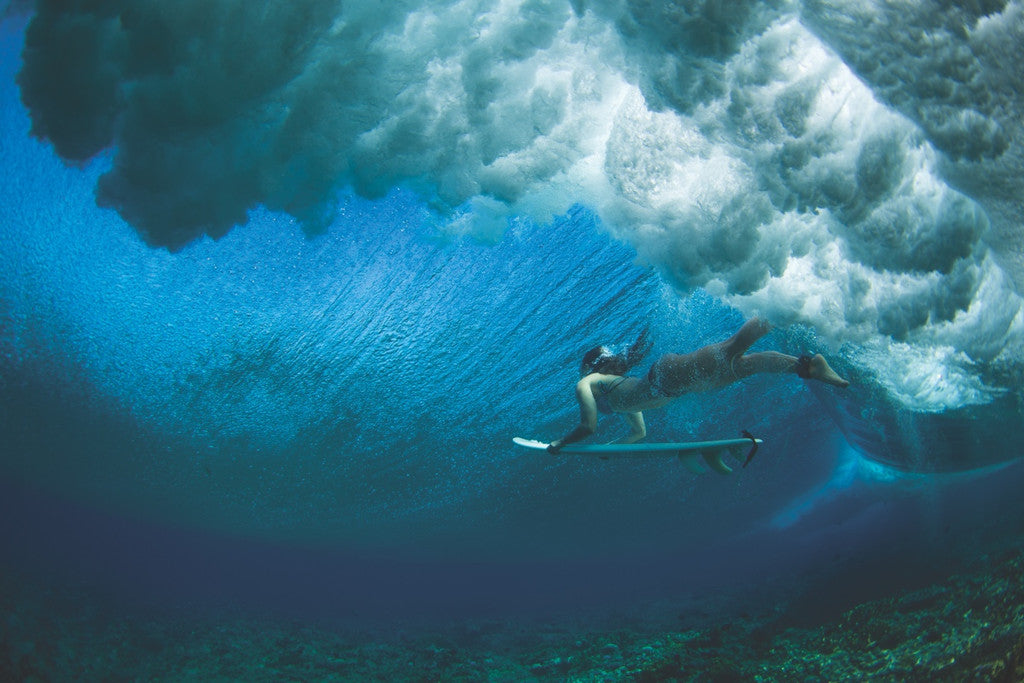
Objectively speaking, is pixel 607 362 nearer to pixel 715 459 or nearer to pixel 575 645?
pixel 715 459

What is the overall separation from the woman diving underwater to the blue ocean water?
3.03 meters

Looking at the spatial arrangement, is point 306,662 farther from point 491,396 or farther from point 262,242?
point 262,242

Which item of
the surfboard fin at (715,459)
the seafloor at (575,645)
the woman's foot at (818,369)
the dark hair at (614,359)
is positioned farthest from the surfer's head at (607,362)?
the seafloor at (575,645)

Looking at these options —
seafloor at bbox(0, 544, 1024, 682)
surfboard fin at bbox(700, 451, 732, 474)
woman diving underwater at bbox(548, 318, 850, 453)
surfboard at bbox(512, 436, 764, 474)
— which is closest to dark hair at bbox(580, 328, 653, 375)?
woman diving underwater at bbox(548, 318, 850, 453)

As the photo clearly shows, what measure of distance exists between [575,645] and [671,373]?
13.1 metres

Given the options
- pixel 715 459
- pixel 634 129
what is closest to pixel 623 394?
pixel 715 459

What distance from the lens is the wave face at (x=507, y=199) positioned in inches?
208

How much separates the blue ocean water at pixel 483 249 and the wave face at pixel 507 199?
54mm

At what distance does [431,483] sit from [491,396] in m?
12.1

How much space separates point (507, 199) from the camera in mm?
8422

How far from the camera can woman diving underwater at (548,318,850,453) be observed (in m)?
4.30

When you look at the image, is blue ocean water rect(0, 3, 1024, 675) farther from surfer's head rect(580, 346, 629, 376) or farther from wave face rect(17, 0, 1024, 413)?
surfer's head rect(580, 346, 629, 376)

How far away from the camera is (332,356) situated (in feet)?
44.4

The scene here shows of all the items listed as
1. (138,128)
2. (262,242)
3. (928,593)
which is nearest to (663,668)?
(928,593)
